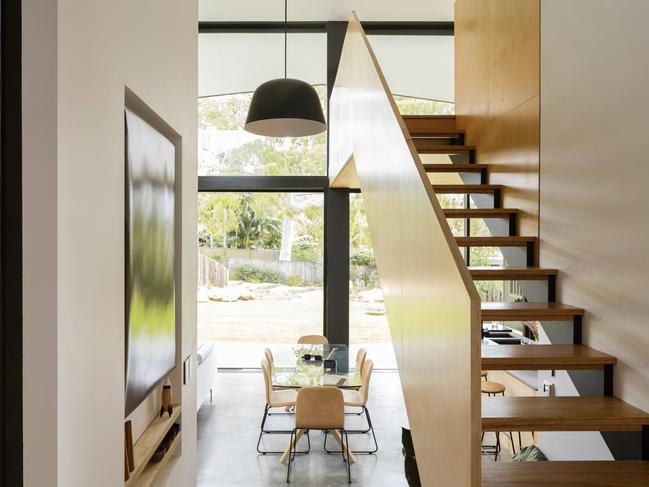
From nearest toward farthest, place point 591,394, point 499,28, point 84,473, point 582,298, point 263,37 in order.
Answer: point 84,473 < point 591,394 < point 582,298 < point 499,28 < point 263,37

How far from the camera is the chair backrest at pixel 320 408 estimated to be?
4.51 m

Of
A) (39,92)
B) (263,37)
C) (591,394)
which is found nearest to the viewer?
(39,92)

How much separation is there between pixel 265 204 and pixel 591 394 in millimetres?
5651

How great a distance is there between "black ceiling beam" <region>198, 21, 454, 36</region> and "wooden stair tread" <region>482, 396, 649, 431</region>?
6353 mm

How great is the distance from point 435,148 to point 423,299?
2602 mm

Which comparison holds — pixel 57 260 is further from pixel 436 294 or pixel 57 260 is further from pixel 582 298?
pixel 582 298

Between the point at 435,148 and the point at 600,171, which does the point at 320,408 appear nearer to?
the point at 435,148

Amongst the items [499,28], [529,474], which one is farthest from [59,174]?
[499,28]

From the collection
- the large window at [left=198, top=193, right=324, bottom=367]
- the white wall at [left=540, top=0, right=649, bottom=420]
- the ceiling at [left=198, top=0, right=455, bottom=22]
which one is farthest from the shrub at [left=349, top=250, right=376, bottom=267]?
the white wall at [left=540, top=0, right=649, bottom=420]

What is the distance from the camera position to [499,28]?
14.0ft

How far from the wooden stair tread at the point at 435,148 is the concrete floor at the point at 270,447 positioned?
2.71 m

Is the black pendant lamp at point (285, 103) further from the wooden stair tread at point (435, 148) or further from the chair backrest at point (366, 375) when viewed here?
the chair backrest at point (366, 375)

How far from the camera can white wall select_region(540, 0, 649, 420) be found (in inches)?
96.5

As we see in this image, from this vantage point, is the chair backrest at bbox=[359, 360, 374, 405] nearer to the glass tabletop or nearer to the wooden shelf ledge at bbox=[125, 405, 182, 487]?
the glass tabletop
